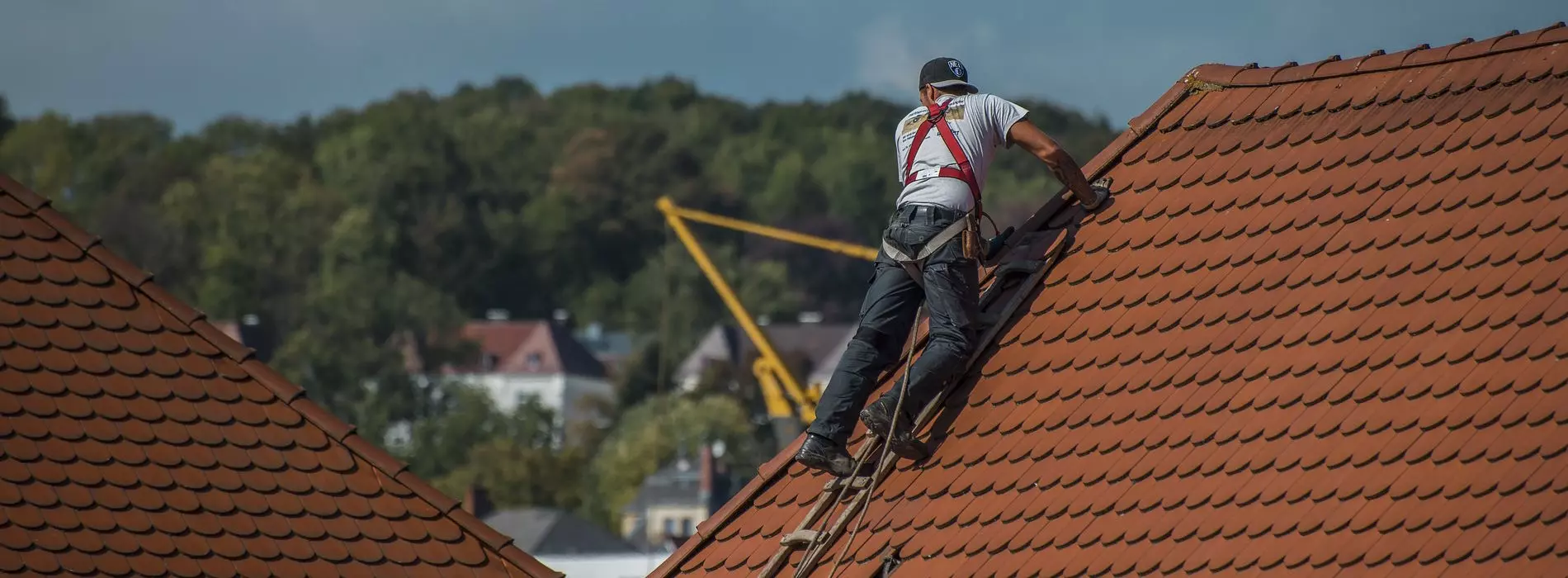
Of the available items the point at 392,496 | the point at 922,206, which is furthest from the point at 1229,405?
the point at 392,496

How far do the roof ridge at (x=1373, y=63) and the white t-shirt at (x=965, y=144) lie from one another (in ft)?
3.46

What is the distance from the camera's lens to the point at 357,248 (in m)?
134

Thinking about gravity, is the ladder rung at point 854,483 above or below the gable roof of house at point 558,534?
below

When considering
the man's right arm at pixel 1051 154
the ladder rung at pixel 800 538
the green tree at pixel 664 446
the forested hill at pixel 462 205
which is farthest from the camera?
the forested hill at pixel 462 205

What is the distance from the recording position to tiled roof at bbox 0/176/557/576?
383 inches

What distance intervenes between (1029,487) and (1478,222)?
85.0 inches

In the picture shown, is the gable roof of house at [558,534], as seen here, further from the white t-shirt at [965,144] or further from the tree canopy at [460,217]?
the white t-shirt at [965,144]

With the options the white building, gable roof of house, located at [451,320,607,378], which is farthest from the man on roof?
gable roof of house, located at [451,320,607,378]

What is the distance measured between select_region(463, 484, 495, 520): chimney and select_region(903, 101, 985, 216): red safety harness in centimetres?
6768

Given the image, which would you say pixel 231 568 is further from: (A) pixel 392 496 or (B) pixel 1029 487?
(B) pixel 1029 487

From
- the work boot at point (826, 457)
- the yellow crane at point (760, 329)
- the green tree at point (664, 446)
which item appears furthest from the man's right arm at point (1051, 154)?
the green tree at point (664, 446)

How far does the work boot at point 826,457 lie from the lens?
10.1 metres

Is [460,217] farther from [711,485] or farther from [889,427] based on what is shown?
[889,427]

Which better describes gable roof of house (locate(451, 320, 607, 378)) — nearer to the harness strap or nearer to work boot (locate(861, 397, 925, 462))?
the harness strap
